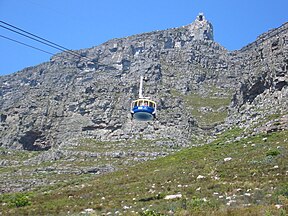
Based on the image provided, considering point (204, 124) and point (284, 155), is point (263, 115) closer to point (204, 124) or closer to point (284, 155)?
point (284, 155)

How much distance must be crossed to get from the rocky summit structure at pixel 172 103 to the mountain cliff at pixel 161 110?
178 millimetres

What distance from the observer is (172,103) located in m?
109

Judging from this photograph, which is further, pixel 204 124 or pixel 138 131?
pixel 204 124

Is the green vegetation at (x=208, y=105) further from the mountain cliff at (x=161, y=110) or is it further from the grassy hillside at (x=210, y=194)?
the grassy hillside at (x=210, y=194)

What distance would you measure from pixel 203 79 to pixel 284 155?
13085cm

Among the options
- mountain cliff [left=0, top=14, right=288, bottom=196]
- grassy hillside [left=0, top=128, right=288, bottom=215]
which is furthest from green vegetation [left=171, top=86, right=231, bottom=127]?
grassy hillside [left=0, top=128, right=288, bottom=215]

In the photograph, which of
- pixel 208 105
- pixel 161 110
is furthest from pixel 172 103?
pixel 208 105

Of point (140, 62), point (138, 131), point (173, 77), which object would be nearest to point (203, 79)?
point (173, 77)

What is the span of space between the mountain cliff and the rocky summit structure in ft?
0.59

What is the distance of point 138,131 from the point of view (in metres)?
98.0

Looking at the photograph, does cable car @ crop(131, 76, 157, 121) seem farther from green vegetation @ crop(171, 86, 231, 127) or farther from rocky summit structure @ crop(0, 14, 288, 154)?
green vegetation @ crop(171, 86, 231, 127)

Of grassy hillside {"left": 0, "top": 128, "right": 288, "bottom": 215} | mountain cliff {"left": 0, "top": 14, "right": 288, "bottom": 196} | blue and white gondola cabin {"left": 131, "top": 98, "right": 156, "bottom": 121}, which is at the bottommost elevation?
grassy hillside {"left": 0, "top": 128, "right": 288, "bottom": 215}

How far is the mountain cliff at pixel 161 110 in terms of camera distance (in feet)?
239

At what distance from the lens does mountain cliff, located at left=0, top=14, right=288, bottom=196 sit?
72.8 meters
